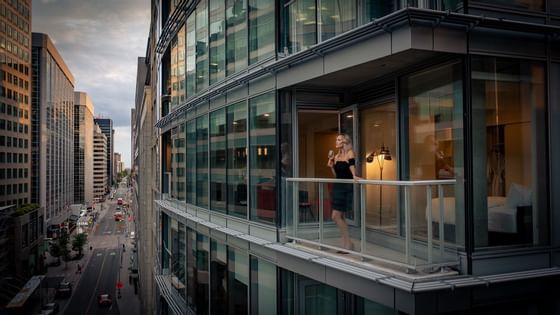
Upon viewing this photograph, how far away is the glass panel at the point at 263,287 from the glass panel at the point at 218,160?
2.62 meters

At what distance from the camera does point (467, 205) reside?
6.41 metres

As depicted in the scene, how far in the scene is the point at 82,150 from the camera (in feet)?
576

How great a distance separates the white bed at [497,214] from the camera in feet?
21.2

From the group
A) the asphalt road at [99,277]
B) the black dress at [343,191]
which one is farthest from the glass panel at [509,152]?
the asphalt road at [99,277]

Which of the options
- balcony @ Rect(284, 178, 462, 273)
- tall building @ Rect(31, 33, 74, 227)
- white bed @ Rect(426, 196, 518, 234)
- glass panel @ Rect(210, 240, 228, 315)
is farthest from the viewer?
tall building @ Rect(31, 33, 74, 227)

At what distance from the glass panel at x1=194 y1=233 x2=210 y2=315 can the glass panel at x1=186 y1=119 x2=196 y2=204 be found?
1.83 meters

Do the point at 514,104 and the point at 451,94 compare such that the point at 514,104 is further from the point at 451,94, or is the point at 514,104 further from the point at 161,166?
the point at 161,166

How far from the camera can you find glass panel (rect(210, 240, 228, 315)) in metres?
12.1

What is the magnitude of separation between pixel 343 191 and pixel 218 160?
6.14m

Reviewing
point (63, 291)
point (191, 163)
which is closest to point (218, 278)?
point (191, 163)

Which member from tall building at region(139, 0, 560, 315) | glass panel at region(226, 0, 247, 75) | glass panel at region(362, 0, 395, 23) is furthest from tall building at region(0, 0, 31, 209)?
glass panel at region(362, 0, 395, 23)

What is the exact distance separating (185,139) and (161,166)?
750 centimetres

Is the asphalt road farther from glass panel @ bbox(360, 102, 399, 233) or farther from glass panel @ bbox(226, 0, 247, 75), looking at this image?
glass panel @ bbox(360, 102, 399, 233)

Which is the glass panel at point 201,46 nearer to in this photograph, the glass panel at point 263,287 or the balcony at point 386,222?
the glass panel at point 263,287
